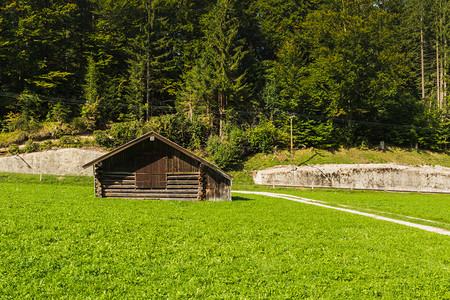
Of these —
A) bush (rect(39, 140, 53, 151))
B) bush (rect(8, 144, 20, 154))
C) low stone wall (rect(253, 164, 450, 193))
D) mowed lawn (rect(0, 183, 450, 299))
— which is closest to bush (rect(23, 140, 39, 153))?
bush (rect(39, 140, 53, 151))

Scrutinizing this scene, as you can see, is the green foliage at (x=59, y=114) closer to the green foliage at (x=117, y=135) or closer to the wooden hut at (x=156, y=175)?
the green foliage at (x=117, y=135)

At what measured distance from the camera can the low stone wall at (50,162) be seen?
122ft

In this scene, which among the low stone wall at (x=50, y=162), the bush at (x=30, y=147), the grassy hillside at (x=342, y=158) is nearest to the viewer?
the low stone wall at (x=50, y=162)

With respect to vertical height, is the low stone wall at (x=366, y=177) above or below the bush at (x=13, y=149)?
below

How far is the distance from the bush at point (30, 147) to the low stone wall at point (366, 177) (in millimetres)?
35935

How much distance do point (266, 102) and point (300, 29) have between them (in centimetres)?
2226

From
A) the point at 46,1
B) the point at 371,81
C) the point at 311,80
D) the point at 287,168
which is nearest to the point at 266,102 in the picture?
the point at 311,80

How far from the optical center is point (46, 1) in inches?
2096

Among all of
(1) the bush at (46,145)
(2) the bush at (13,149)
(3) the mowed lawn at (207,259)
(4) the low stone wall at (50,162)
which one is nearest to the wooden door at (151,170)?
(3) the mowed lawn at (207,259)

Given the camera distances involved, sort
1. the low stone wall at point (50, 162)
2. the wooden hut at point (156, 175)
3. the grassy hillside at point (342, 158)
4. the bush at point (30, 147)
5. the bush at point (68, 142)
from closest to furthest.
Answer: the wooden hut at point (156, 175), the low stone wall at point (50, 162), the bush at point (30, 147), the bush at point (68, 142), the grassy hillside at point (342, 158)

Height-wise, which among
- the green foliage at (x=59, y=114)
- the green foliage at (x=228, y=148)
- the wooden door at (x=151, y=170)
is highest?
the green foliage at (x=59, y=114)

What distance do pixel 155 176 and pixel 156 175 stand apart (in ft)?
0.39

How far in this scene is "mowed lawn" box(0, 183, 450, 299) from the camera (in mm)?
6379

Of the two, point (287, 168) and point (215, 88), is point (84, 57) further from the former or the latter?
point (287, 168)
